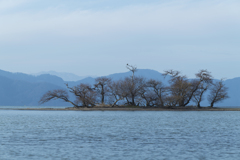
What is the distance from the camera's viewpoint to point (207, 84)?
93062mm

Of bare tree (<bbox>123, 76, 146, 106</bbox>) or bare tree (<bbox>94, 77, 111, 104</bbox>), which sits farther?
bare tree (<bbox>94, 77, 111, 104</bbox>)

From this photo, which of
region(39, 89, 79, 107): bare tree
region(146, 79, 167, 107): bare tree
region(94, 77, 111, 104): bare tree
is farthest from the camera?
region(94, 77, 111, 104): bare tree

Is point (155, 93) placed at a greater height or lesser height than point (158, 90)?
lesser

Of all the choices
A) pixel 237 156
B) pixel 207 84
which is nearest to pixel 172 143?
pixel 237 156

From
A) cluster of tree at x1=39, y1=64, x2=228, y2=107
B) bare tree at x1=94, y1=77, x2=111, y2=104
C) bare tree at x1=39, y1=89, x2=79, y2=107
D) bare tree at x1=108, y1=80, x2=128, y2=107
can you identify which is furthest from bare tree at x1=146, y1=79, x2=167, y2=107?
bare tree at x1=39, y1=89, x2=79, y2=107

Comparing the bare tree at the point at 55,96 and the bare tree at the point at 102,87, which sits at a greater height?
the bare tree at the point at 102,87

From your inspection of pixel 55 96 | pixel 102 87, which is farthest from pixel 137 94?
pixel 55 96

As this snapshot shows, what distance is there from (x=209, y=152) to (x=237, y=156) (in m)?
1.92

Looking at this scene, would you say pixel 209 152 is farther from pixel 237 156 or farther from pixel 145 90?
pixel 145 90

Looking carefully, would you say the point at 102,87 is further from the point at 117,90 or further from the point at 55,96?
the point at 55,96

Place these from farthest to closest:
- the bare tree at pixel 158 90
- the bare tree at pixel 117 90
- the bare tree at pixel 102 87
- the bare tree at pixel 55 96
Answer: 1. the bare tree at pixel 102 87
2. the bare tree at pixel 158 90
3. the bare tree at pixel 117 90
4. the bare tree at pixel 55 96

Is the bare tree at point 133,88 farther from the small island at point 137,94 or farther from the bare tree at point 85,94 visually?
the bare tree at point 85,94

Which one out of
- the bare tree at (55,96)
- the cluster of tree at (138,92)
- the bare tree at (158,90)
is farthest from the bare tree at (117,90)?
the bare tree at (55,96)

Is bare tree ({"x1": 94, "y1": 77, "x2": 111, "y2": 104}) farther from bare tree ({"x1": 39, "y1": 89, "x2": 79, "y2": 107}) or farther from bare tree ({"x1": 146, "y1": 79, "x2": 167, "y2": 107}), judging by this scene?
bare tree ({"x1": 146, "y1": 79, "x2": 167, "y2": 107})
